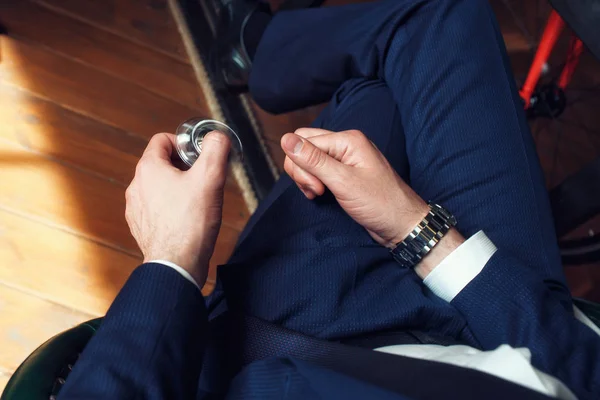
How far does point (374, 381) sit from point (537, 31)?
1600 millimetres

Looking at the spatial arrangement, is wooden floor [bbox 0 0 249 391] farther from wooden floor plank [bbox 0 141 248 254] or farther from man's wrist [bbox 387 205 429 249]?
man's wrist [bbox 387 205 429 249]

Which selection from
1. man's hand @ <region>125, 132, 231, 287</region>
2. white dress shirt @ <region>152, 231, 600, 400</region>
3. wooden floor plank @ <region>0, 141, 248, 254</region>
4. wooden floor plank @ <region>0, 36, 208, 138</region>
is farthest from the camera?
wooden floor plank @ <region>0, 36, 208, 138</region>

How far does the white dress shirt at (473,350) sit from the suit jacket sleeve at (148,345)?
24 mm

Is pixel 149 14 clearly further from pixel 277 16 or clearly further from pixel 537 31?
pixel 537 31

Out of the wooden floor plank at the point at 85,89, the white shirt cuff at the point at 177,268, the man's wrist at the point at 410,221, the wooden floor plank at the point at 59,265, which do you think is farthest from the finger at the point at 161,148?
the wooden floor plank at the point at 85,89

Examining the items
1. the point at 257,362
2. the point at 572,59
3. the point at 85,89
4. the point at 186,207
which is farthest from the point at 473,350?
the point at 572,59

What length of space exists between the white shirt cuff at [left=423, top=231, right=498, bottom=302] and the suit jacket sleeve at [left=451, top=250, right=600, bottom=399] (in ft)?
0.04

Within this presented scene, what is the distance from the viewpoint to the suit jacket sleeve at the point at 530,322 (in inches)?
20.7

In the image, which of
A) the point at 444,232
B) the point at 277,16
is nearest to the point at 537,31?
the point at 277,16

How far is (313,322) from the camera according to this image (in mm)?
572

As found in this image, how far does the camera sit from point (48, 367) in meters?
0.47

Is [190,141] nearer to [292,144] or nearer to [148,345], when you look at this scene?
[292,144]

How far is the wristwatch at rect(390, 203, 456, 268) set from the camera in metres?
0.63

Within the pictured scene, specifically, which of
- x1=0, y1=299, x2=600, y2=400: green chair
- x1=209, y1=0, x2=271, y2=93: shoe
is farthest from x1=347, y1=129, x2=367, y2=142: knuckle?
x1=209, y1=0, x2=271, y2=93: shoe
